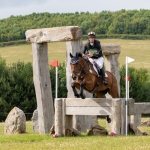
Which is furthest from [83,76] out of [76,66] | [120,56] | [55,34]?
[120,56]

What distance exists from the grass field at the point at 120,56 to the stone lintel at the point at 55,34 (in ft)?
181

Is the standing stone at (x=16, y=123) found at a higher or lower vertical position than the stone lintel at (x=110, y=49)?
lower

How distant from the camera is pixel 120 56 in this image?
8112 centimetres

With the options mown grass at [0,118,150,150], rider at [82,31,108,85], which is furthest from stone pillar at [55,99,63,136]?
rider at [82,31,108,85]

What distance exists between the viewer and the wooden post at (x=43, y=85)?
66.4ft

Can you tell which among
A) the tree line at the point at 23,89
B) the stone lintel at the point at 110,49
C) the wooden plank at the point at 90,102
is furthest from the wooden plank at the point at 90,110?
the tree line at the point at 23,89

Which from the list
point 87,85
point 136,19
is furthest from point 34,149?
point 136,19

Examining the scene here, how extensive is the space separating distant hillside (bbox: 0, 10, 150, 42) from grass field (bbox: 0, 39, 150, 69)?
2.66m

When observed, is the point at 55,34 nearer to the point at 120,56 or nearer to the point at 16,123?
the point at 16,123

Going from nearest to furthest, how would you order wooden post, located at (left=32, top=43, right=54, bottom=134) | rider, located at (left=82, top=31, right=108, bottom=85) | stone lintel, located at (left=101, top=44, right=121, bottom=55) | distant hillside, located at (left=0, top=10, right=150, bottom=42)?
rider, located at (left=82, top=31, right=108, bottom=85), wooden post, located at (left=32, top=43, right=54, bottom=134), stone lintel, located at (left=101, top=44, right=121, bottom=55), distant hillside, located at (left=0, top=10, right=150, bottom=42)

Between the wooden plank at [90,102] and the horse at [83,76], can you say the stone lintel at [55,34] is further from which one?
the wooden plank at [90,102]

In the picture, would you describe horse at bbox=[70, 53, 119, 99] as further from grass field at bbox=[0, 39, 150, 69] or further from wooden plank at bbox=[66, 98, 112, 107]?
grass field at bbox=[0, 39, 150, 69]

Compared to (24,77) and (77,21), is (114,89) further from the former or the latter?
(77,21)

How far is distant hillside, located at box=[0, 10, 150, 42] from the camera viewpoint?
282ft
